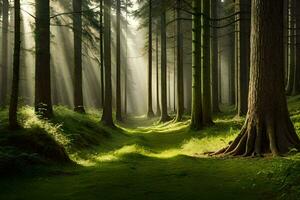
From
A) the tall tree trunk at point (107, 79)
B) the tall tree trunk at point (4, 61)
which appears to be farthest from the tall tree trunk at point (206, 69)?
the tall tree trunk at point (4, 61)

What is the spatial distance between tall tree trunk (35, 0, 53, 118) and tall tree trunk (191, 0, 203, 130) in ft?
24.3

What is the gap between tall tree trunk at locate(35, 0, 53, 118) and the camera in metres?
14.5

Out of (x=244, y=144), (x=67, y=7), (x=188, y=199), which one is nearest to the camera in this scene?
(x=188, y=199)

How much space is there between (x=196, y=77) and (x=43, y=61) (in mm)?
7843

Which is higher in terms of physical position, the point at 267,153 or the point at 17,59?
the point at 17,59

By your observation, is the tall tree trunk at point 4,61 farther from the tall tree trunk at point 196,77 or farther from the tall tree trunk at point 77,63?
the tall tree trunk at point 196,77

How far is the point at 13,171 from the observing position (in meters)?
8.59

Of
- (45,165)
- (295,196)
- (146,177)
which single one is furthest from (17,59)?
(295,196)

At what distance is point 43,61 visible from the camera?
14641mm

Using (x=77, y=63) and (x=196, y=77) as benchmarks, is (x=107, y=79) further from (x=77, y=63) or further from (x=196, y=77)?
(x=196, y=77)

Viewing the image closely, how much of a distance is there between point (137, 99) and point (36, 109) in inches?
3119

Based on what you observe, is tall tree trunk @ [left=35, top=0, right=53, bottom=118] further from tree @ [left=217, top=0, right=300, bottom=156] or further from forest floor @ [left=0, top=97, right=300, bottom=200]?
tree @ [left=217, top=0, right=300, bottom=156]

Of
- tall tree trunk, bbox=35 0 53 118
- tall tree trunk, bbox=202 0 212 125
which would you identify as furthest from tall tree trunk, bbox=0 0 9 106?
tall tree trunk, bbox=202 0 212 125

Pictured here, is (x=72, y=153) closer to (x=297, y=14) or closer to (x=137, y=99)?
(x=297, y=14)
